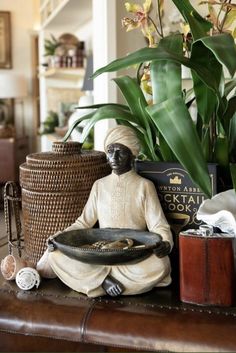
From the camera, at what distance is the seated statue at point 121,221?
77 centimetres

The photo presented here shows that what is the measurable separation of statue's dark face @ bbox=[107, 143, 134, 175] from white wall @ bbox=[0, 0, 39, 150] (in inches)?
159

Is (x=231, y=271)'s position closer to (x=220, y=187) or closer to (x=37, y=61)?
(x=220, y=187)

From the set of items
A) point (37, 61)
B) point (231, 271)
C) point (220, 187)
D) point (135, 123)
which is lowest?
point (231, 271)

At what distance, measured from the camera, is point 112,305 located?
752 millimetres

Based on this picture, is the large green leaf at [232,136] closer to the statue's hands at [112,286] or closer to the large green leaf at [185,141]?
the large green leaf at [185,141]

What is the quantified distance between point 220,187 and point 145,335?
1.06ft

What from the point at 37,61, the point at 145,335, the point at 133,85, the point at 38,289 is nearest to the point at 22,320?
A: the point at 38,289

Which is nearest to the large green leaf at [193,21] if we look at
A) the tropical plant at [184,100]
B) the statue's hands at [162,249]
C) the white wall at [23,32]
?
the tropical plant at [184,100]

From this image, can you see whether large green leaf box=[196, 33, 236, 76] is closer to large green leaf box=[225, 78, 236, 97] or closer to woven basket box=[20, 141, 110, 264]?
large green leaf box=[225, 78, 236, 97]

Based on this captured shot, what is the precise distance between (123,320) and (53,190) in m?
0.30

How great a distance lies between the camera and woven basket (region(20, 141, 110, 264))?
90 centimetres

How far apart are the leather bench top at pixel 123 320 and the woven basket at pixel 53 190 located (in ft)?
0.46

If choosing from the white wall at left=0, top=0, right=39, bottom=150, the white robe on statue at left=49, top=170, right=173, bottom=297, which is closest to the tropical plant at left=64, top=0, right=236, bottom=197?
the white robe on statue at left=49, top=170, right=173, bottom=297

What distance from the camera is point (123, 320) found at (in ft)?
2.34
